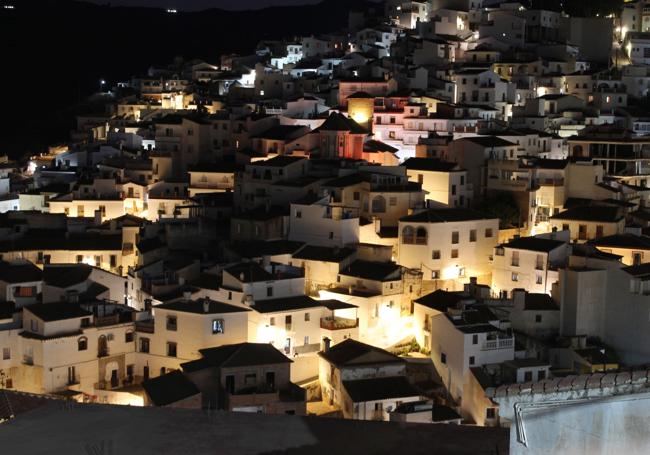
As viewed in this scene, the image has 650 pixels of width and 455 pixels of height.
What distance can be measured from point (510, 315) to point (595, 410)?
14.7 m

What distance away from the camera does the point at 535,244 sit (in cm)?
2066

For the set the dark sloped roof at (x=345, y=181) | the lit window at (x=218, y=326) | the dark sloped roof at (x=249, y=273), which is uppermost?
the dark sloped roof at (x=345, y=181)

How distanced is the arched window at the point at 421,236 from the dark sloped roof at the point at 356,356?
436 centimetres

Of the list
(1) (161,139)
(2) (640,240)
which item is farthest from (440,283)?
(1) (161,139)

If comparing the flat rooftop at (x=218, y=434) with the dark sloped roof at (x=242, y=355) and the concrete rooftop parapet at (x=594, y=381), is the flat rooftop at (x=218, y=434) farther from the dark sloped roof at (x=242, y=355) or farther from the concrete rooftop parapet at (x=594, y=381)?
the dark sloped roof at (x=242, y=355)

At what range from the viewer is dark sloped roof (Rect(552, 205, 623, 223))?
2252 centimetres

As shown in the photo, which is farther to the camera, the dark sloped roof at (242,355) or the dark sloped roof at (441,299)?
the dark sloped roof at (441,299)

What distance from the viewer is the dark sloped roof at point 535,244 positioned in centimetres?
2030

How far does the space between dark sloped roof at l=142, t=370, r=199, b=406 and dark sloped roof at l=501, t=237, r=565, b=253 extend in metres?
7.88

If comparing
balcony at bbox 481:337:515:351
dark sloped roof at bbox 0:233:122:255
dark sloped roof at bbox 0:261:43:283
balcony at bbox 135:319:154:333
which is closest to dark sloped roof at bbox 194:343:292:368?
balcony at bbox 135:319:154:333

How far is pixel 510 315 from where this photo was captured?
19000mm

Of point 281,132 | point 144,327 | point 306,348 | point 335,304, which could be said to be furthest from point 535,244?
point 281,132

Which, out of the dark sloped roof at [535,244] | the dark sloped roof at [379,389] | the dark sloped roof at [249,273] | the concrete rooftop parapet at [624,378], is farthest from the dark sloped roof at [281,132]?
the concrete rooftop parapet at [624,378]

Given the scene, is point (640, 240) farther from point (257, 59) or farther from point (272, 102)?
point (257, 59)
